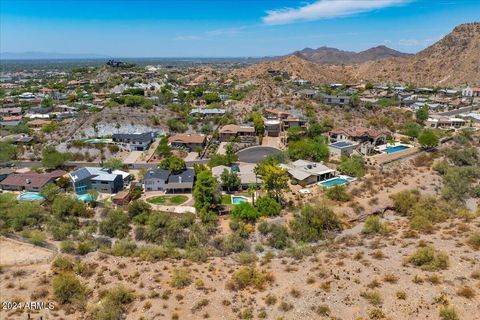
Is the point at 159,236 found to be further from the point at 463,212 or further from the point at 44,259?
the point at 463,212

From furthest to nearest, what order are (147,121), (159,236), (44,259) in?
(147,121) < (159,236) < (44,259)

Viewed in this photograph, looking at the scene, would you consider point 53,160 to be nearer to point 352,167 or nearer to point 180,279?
point 180,279

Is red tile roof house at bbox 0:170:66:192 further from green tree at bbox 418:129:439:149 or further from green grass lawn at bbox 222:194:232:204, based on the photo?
green tree at bbox 418:129:439:149

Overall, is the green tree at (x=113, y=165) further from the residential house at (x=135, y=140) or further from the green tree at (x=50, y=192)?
the residential house at (x=135, y=140)

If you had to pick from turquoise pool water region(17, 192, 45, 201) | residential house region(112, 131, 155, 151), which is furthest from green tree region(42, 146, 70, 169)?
residential house region(112, 131, 155, 151)

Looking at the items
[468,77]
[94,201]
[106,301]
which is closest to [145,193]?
[94,201]

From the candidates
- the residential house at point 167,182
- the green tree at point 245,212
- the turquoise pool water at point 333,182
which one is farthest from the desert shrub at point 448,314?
the residential house at point 167,182
